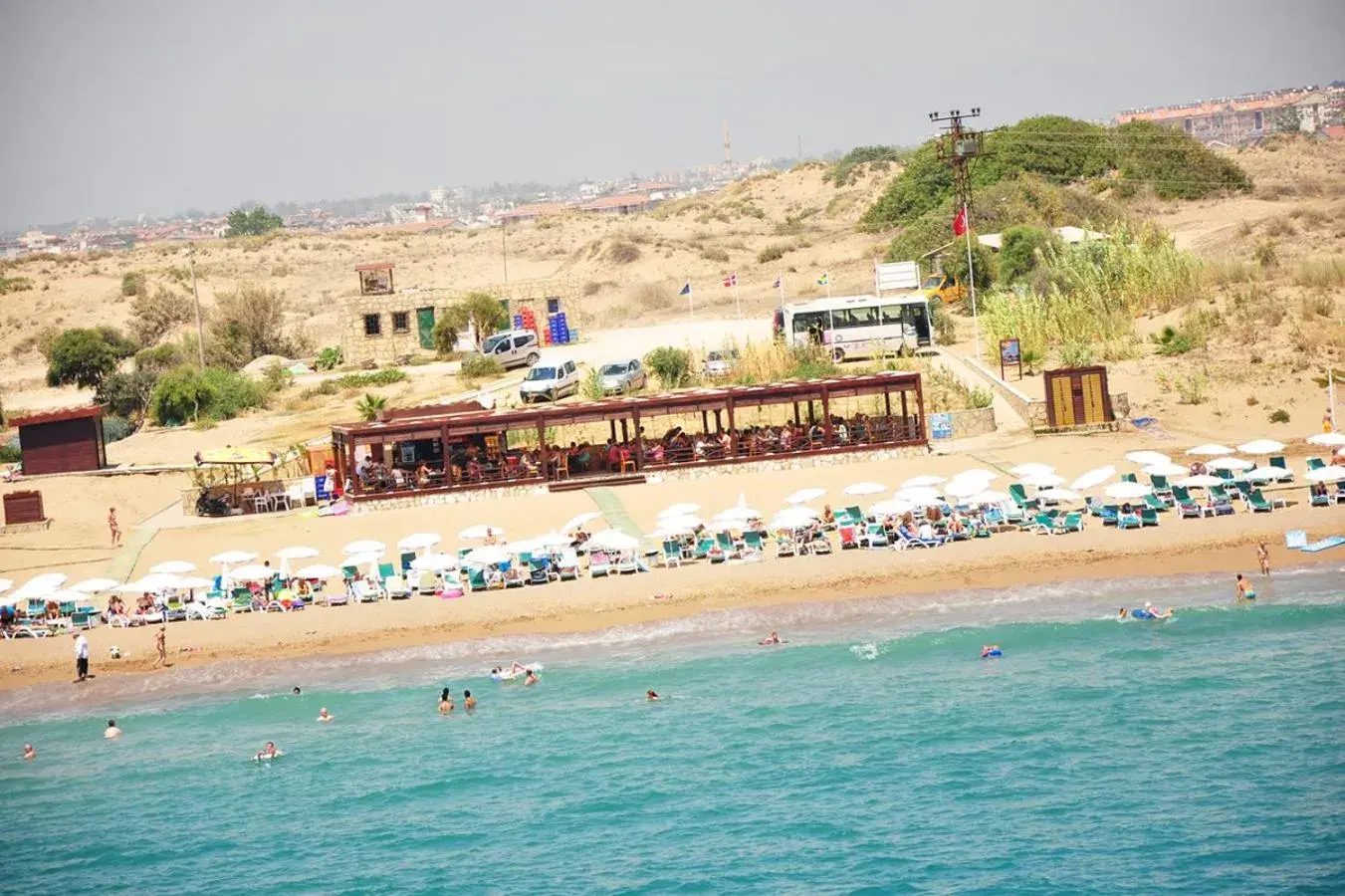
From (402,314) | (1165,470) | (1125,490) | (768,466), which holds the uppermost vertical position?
(402,314)

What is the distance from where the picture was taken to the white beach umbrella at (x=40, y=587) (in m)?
30.4

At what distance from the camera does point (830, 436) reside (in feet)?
126

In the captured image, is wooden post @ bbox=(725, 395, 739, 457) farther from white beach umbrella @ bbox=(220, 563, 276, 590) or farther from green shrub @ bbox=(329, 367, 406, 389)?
green shrub @ bbox=(329, 367, 406, 389)

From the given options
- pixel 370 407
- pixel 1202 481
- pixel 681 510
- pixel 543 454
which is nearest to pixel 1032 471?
pixel 1202 481

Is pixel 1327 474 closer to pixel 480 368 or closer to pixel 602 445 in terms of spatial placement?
pixel 602 445

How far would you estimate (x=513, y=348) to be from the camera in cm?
5481

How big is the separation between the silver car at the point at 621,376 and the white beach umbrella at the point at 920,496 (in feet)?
54.2

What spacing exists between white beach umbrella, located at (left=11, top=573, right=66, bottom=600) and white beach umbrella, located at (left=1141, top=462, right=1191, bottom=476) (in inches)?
833

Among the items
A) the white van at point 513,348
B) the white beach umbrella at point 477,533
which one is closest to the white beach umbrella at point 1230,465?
the white beach umbrella at point 477,533

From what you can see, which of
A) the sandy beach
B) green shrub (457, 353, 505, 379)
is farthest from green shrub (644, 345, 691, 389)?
the sandy beach

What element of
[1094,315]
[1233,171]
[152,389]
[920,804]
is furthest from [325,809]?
[1233,171]

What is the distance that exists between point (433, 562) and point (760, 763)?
886cm

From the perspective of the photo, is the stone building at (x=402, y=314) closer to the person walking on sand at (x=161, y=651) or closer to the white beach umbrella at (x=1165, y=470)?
the person walking on sand at (x=161, y=651)

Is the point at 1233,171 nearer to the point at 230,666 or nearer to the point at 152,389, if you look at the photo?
the point at 152,389
